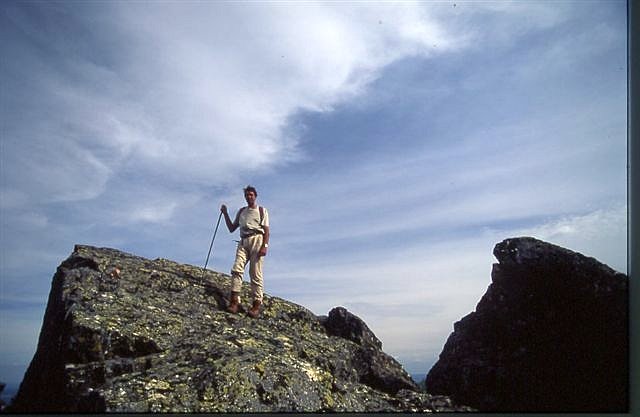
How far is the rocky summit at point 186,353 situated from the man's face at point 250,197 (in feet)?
5.82

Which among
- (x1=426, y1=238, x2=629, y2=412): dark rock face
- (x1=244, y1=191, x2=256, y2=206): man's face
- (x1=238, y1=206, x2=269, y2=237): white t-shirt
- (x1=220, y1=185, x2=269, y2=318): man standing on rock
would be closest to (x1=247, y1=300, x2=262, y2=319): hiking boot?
(x1=220, y1=185, x2=269, y2=318): man standing on rock

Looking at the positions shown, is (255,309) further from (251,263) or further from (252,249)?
(252,249)

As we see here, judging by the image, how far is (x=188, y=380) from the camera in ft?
17.7

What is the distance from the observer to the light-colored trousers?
811 centimetres

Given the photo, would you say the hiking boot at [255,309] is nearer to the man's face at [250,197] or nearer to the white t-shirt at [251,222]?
the white t-shirt at [251,222]

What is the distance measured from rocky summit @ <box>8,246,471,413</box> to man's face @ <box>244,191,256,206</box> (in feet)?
5.82

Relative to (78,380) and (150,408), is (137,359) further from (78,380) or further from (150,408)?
(150,408)

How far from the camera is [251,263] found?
8195 millimetres

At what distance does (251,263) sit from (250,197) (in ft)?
3.68

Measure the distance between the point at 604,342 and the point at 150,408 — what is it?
6.67 metres

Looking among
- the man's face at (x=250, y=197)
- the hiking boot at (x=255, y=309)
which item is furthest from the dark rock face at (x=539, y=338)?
the man's face at (x=250, y=197)

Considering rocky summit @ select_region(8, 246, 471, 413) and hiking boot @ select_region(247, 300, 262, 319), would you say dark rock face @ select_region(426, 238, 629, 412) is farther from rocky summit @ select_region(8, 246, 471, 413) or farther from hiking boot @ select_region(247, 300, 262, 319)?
hiking boot @ select_region(247, 300, 262, 319)

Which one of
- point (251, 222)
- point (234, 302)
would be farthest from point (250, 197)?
point (234, 302)

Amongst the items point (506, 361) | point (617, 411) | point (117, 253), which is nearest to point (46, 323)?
point (117, 253)
